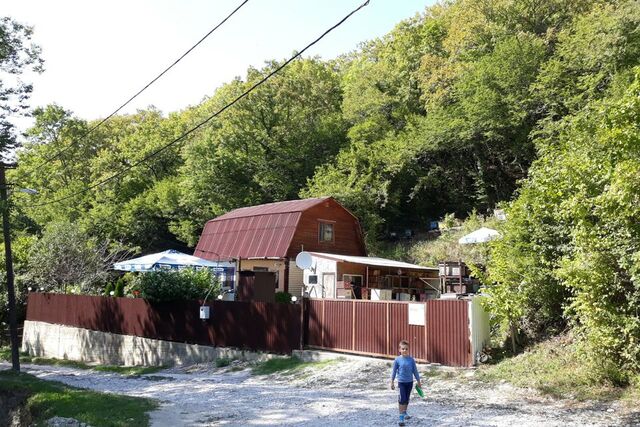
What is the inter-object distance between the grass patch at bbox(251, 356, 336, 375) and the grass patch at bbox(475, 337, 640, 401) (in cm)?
488

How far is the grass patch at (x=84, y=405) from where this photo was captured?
10422 millimetres

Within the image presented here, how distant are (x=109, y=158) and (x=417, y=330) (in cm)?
4429

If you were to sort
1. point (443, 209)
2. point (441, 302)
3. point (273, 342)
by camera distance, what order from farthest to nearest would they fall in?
point (443, 209)
point (273, 342)
point (441, 302)

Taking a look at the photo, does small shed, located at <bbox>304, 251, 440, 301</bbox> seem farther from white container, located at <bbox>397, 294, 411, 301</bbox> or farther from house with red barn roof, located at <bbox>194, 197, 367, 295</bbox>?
house with red barn roof, located at <bbox>194, 197, 367, 295</bbox>

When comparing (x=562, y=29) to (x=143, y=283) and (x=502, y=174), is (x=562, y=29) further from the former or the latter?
(x=143, y=283)

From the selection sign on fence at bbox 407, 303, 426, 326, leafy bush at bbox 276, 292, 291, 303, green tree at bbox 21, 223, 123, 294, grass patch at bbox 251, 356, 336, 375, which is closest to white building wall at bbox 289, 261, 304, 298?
leafy bush at bbox 276, 292, 291, 303

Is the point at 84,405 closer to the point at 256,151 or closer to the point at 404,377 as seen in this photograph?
the point at 404,377

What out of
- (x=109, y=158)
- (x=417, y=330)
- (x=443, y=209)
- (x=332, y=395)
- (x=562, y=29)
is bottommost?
(x=332, y=395)

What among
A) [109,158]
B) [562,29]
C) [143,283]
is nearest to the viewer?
[143,283]

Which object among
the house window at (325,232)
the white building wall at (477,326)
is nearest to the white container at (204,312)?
the white building wall at (477,326)

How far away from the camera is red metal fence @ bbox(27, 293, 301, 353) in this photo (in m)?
17.7

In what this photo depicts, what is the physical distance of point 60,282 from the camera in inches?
1272

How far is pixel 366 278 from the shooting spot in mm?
25766

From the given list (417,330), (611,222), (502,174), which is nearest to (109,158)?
(502,174)
